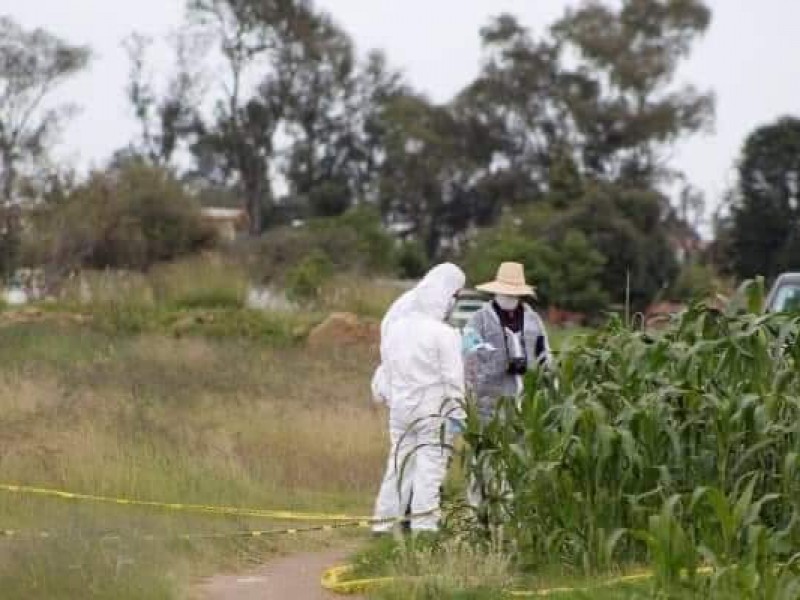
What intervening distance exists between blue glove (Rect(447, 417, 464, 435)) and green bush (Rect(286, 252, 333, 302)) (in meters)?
22.2

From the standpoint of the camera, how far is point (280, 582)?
9.57m

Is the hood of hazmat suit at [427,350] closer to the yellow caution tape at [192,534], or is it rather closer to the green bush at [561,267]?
the yellow caution tape at [192,534]

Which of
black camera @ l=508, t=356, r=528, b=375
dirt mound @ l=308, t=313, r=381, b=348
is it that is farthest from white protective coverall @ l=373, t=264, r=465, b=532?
dirt mound @ l=308, t=313, r=381, b=348

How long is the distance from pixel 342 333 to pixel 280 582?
17.8m

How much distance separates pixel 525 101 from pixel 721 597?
5391 centimetres

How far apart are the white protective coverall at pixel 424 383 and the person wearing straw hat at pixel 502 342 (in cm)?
71

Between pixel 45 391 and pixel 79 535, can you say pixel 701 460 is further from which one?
pixel 45 391

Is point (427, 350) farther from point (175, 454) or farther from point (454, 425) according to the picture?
point (175, 454)

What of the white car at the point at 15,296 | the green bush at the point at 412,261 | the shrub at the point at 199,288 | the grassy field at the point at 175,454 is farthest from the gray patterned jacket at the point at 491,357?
the green bush at the point at 412,261

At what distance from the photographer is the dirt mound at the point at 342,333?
2702 cm

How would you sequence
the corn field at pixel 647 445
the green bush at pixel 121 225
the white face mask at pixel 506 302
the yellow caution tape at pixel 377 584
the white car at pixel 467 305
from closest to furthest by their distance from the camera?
1. the yellow caution tape at pixel 377 584
2. the corn field at pixel 647 445
3. the white face mask at pixel 506 302
4. the white car at pixel 467 305
5. the green bush at pixel 121 225

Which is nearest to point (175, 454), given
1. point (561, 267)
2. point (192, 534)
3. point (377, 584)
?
point (192, 534)

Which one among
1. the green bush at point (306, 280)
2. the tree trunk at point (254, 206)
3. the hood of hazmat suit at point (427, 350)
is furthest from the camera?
the tree trunk at point (254, 206)

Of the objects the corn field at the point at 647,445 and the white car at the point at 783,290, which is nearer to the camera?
the corn field at the point at 647,445
